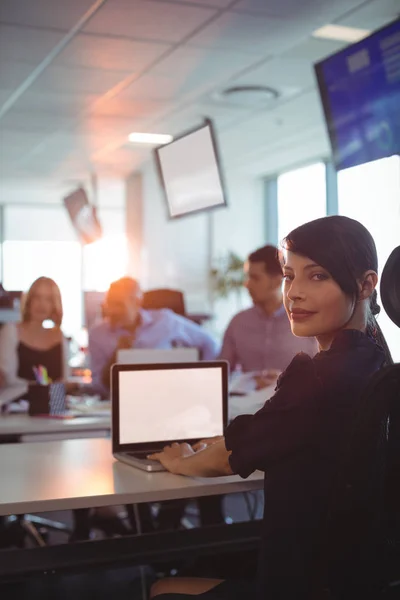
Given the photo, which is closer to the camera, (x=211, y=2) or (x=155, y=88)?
(x=211, y=2)

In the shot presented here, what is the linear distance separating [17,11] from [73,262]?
8.37 meters

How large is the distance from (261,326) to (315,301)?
2532 millimetres

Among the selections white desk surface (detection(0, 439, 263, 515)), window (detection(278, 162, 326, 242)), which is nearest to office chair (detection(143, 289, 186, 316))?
window (detection(278, 162, 326, 242))

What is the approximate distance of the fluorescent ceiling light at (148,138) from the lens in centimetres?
815

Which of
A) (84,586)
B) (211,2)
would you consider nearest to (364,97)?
(211,2)

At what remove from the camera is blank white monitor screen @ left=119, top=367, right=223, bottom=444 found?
2.26m

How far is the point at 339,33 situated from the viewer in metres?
5.12

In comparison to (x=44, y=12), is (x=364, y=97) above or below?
below

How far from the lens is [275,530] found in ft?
4.34

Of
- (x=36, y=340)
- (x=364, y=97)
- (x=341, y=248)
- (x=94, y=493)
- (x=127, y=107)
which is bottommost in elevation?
(x=94, y=493)

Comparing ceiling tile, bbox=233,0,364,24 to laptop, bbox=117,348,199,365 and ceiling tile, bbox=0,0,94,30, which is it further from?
laptop, bbox=117,348,199,365

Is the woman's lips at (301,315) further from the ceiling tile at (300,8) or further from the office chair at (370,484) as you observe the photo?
the ceiling tile at (300,8)

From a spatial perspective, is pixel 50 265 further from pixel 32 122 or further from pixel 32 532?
pixel 32 532

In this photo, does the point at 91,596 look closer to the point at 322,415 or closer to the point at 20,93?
the point at 322,415
